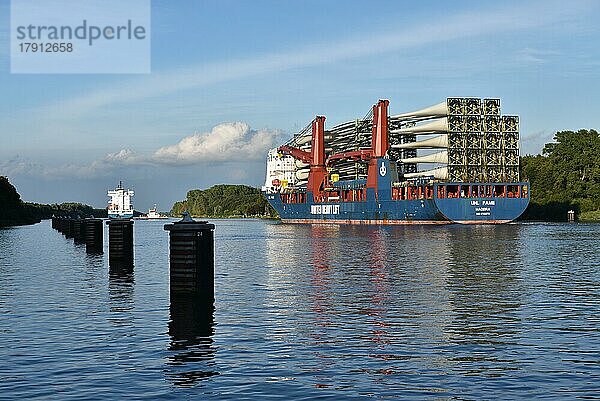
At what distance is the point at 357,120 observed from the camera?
134m

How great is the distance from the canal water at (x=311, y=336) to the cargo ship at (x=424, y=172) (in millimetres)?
66323

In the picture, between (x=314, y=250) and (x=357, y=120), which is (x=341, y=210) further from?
(x=314, y=250)

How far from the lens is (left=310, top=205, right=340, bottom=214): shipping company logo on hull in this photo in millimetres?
123531

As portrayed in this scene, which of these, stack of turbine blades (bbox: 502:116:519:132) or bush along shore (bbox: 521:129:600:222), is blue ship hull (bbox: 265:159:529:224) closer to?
stack of turbine blades (bbox: 502:116:519:132)

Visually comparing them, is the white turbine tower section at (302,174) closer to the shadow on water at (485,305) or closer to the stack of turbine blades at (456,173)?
the stack of turbine blades at (456,173)

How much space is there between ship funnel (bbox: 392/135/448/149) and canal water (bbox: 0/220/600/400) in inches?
3091

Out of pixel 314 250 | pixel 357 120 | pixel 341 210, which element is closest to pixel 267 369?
pixel 314 250

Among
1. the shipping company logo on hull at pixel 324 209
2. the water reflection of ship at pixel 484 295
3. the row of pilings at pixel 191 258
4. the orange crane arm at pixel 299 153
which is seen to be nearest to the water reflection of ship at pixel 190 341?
the row of pilings at pixel 191 258

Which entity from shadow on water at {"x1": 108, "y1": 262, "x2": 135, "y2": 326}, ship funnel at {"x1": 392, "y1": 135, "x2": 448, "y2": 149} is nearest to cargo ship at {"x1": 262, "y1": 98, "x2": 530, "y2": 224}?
ship funnel at {"x1": 392, "y1": 135, "x2": 448, "y2": 149}

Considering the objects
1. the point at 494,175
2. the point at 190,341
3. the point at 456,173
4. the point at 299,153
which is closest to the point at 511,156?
the point at 494,175

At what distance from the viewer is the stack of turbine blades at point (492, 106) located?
11200 cm

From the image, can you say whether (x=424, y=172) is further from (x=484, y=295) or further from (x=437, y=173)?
(x=484, y=295)

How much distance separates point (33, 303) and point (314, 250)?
28.9m

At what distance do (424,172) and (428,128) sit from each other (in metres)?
6.56
